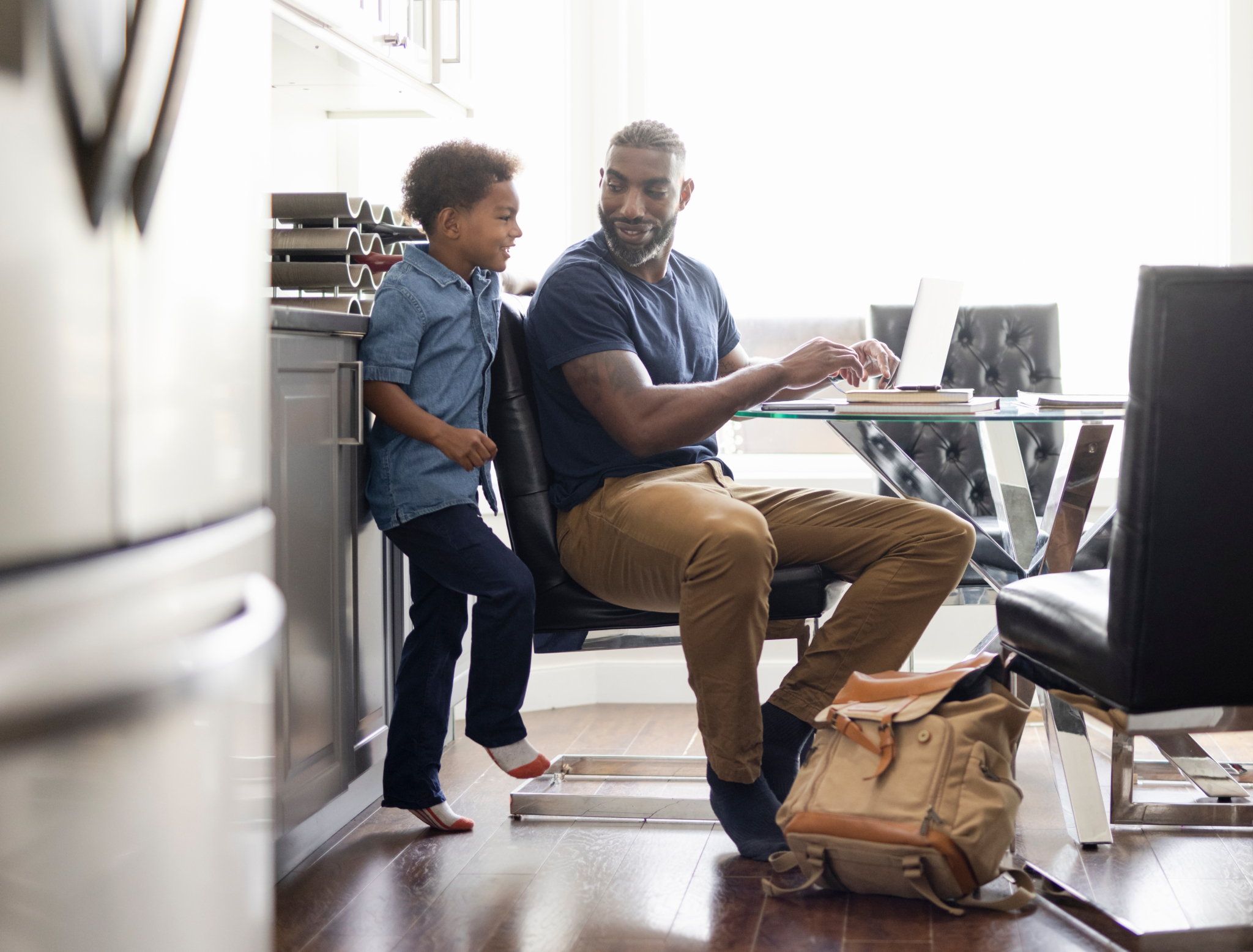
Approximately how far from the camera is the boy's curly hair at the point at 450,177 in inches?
81.3

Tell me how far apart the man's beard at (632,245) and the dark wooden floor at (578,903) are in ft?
3.34

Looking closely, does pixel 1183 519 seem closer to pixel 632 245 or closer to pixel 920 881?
pixel 920 881

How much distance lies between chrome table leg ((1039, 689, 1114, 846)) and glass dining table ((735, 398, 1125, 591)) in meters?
0.25

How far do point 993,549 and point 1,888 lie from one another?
188 centimetres

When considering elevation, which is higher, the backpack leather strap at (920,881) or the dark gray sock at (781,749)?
the dark gray sock at (781,749)

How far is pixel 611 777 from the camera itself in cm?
237

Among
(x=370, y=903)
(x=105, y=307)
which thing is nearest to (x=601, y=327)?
(x=370, y=903)

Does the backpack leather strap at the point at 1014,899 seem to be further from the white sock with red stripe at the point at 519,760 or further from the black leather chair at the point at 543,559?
the white sock with red stripe at the point at 519,760

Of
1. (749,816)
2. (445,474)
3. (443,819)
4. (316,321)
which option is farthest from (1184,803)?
(316,321)

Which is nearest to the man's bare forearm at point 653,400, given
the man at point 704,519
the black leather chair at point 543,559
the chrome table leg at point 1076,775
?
the man at point 704,519

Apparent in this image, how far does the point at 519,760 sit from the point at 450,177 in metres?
1.00

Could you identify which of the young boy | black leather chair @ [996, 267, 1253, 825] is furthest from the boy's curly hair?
black leather chair @ [996, 267, 1253, 825]

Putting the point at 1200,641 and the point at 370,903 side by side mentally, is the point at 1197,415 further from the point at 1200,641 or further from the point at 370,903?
the point at 370,903

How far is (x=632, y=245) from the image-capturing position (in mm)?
2205
